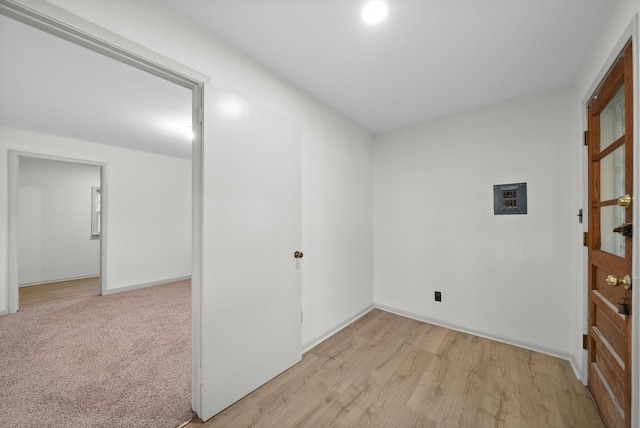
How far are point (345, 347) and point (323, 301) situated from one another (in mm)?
466

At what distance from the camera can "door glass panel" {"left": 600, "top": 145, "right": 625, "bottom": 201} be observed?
4.44ft

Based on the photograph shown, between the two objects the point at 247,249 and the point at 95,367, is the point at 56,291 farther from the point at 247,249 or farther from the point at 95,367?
the point at 247,249

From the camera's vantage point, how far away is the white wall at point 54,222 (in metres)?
4.54

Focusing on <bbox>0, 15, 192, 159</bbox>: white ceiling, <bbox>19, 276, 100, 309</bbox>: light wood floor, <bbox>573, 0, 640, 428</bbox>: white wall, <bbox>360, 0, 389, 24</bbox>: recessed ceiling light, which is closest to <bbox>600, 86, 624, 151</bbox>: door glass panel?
<bbox>573, 0, 640, 428</bbox>: white wall

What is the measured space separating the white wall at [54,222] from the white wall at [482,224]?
600cm

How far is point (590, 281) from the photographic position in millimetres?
1742

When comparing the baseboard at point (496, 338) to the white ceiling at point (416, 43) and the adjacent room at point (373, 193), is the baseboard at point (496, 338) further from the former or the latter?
the white ceiling at point (416, 43)

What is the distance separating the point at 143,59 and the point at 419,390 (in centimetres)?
271

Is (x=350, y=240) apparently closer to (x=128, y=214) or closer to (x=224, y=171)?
(x=224, y=171)

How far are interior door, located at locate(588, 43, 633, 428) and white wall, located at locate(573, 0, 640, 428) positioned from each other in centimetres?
7

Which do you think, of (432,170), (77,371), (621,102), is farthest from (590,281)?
(77,371)

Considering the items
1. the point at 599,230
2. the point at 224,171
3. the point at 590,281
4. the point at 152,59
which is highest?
the point at 152,59

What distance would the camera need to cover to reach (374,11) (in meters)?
1.41

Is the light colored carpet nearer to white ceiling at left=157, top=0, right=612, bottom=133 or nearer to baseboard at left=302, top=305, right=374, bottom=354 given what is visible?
baseboard at left=302, top=305, right=374, bottom=354
